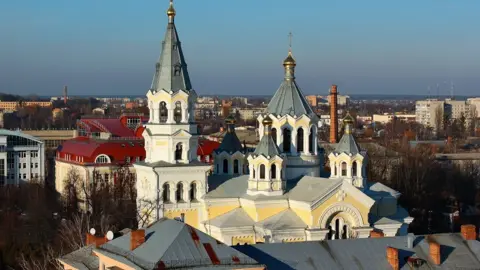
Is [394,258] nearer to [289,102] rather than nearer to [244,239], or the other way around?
[244,239]

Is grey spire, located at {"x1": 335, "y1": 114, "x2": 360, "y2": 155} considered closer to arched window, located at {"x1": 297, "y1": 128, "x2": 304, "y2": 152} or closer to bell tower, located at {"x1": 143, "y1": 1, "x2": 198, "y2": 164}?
arched window, located at {"x1": 297, "y1": 128, "x2": 304, "y2": 152}

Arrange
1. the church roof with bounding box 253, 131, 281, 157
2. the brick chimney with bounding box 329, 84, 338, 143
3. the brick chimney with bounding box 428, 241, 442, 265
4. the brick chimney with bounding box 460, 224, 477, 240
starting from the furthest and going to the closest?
the brick chimney with bounding box 329, 84, 338, 143 → the church roof with bounding box 253, 131, 281, 157 → the brick chimney with bounding box 460, 224, 477, 240 → the brick chimney with bounding box 428, 241, 442, 265

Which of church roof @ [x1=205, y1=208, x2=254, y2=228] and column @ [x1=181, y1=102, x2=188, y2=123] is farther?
column @ [x1=181, y1=102, x2=188, y2=123]

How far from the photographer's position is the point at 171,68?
93.6ft

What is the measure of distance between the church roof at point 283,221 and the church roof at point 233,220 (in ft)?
1.49

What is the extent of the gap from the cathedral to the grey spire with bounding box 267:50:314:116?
0.11 feet

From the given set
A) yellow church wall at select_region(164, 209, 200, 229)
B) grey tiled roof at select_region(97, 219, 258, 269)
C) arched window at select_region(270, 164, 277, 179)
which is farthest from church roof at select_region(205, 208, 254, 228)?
grey tiled roof at select_region(97, 219, 258, 269)

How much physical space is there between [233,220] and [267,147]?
2.38 meters

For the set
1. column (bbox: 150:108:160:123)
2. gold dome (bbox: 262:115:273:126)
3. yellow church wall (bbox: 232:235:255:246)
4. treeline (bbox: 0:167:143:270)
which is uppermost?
column (bbox: 150:108:160:123)

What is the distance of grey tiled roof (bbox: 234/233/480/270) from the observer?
61.3ft

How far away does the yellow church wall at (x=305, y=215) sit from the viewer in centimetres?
2611

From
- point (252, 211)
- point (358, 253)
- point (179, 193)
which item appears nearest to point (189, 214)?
point (179, 193)

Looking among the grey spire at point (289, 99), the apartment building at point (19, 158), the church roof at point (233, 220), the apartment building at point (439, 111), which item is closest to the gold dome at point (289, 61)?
the grey spire at point (289, 99)

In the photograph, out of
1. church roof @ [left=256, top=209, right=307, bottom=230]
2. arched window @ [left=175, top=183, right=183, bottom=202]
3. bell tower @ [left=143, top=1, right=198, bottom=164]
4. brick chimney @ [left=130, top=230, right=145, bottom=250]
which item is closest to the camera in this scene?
brick chimney @ [left=130, top=230, right=145, bottom=250]
